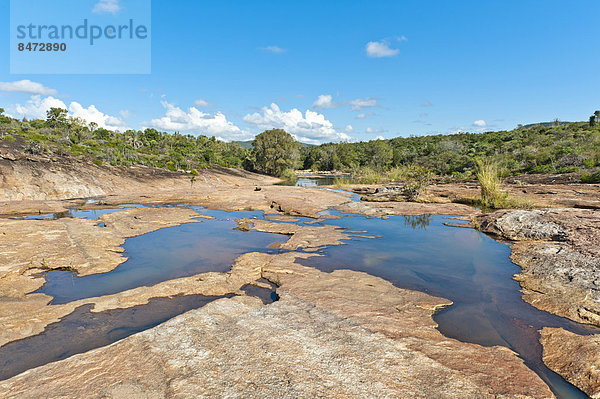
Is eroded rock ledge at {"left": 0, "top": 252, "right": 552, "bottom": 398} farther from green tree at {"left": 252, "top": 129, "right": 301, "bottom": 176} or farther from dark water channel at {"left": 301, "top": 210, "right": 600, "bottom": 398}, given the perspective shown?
green tree at {"left": 252, "top": 129, "right": 301, "bottom": 176}

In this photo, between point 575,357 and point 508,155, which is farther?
point 508,155

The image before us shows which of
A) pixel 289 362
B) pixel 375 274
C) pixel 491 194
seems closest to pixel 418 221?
pixel 491 194

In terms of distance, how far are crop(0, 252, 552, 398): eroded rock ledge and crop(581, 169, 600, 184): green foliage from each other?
94.7 feet

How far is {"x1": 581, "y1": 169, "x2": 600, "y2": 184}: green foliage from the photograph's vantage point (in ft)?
77.0

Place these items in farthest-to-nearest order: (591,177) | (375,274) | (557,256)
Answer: (591,177)
(557,256)
(375,274)

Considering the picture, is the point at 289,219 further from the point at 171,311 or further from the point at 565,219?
the point at 565,219

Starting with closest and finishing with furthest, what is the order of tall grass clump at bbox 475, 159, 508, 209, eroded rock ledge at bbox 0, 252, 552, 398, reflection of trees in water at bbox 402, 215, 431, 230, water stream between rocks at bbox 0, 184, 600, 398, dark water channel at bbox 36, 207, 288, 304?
eroded rock ledge at bbox 0, 252, 552, 398 < water stream between rocks at bbox 0, 184, 600, 398 < dark water channel at bbox 36, 207, 288, 304 < reflection of trees in water at bbox 402, 215, 431, 230 < tall grass clump at bbox 475, 159, 508, 209

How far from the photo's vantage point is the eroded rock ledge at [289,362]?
3.17 metres

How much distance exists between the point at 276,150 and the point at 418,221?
42.7 m

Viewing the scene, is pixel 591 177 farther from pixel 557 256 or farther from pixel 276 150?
pixel 276 150

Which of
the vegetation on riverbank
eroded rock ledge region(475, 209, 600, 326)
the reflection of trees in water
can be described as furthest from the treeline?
eroded rock ledge region(475, 209, 600, 326)

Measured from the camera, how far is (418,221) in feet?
49.0

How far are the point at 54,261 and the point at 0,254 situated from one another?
153 centimetres

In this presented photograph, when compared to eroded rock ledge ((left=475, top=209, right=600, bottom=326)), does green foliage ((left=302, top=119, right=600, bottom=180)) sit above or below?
above
